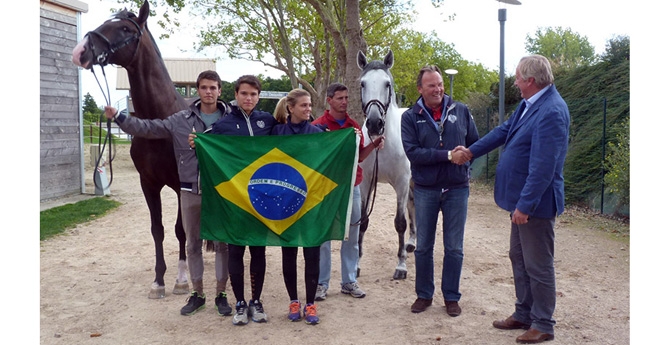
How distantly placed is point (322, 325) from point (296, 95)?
1.92m

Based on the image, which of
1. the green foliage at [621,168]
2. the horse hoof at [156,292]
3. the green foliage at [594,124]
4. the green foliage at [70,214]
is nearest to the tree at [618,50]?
the green foliage at [594,124]

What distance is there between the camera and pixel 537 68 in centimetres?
364

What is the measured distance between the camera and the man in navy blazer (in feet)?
11.6

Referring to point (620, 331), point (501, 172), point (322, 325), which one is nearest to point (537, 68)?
point (501, 172)

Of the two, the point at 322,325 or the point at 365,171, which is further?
the point at 365,171

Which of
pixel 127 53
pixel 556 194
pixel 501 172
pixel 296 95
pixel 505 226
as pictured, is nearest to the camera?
pixel 556 194

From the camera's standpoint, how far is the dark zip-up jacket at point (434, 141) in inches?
171

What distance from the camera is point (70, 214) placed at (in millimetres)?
9625

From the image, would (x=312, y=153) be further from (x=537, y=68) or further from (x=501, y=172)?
(x=537, y=68)

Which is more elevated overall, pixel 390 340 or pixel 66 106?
pixel 66 106

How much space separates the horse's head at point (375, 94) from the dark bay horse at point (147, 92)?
6.12 feet

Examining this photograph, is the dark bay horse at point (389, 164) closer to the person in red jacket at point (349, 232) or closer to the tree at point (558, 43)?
the person in red jacket at point (349, 232)

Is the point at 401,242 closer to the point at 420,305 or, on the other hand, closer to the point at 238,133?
the point at 420,305

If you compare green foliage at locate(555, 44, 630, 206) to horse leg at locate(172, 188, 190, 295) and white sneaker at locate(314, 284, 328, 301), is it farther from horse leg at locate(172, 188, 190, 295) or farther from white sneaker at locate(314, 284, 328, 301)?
horse leg at locate(172, 188, 190, 295)
